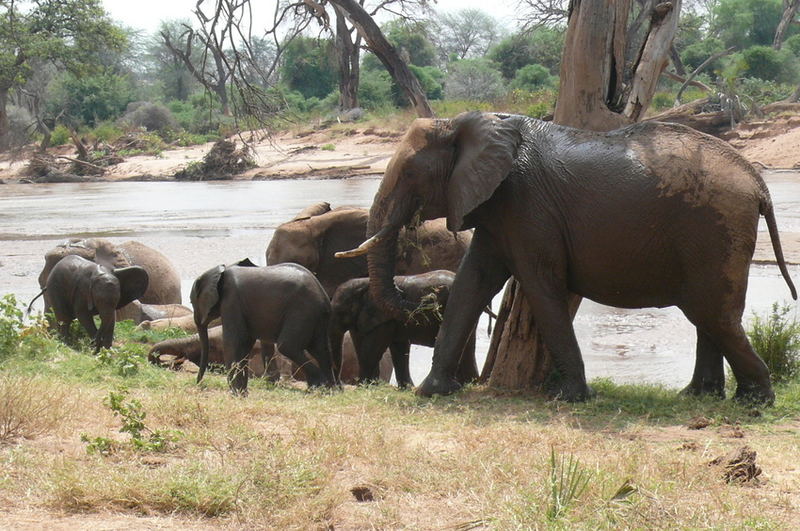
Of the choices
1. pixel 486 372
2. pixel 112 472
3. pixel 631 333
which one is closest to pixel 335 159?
pixel 631 333

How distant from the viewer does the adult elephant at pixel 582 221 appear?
7.12 m

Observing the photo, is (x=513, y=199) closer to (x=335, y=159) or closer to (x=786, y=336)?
(x=786, y=336)

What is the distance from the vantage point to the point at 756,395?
7.29 metres

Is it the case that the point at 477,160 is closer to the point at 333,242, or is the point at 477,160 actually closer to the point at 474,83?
the point at 333,242

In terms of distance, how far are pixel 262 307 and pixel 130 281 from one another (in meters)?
2.60

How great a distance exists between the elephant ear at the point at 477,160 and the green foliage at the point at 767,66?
124 ft

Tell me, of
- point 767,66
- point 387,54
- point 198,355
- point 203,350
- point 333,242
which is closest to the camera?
point 203,350

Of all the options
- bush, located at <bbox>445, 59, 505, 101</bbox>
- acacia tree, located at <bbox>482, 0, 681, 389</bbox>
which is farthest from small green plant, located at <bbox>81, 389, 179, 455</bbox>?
bush, located at <bbox>445, 59, 505, 101</bbox>

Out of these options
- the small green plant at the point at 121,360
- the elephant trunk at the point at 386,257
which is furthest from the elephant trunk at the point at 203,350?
the elephant trunk at the point at 386,257

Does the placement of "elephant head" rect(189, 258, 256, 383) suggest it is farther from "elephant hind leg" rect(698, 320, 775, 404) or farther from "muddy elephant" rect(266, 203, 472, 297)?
"elephant hind leg" rect(698, 320, 775, 404)

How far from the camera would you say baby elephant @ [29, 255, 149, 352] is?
396 inches

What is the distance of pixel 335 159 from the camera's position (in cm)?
3406

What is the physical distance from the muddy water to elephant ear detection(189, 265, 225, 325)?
9.73 ft

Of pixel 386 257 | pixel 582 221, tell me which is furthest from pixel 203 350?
pixel 582 221
